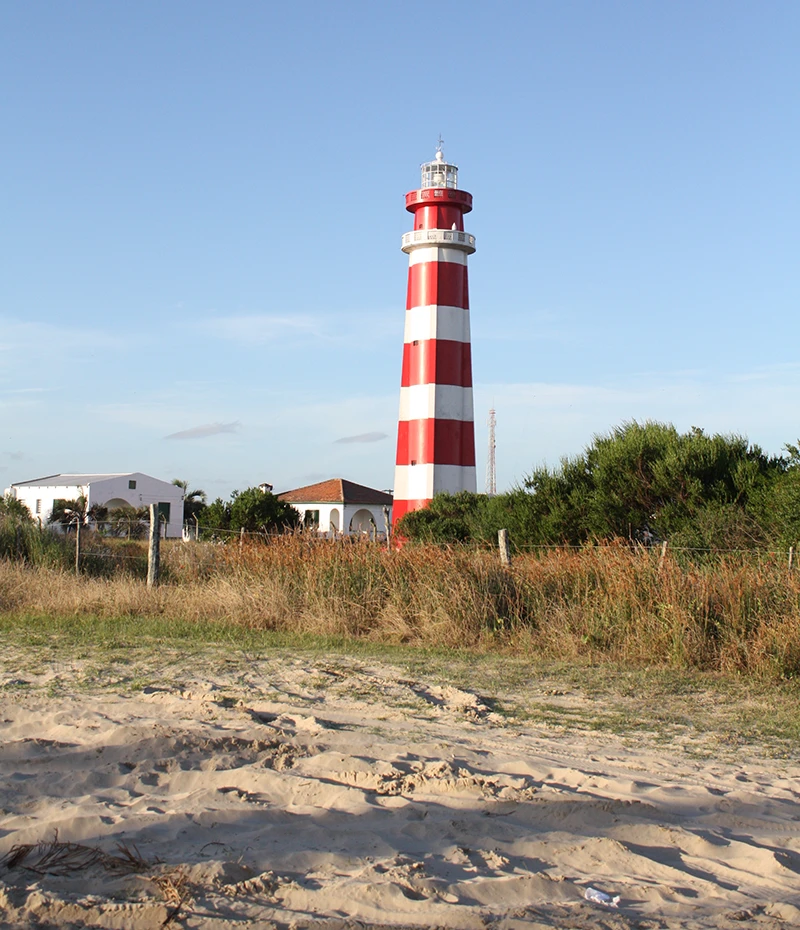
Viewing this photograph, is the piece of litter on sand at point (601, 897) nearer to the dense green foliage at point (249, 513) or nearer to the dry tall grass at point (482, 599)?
the dry tall grass at point (482, 599)

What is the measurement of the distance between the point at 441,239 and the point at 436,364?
12.4 feet

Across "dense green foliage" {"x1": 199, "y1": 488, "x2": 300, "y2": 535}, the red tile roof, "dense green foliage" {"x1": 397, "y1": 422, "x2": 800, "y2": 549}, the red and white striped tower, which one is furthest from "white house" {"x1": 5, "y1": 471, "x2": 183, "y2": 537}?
"dense green foliage" {"x1": 397, "y1": 422, "x2": 800, "y2": 549}

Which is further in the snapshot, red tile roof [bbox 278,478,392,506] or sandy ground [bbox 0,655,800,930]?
red tile roof [bbox 278,478,392,506]

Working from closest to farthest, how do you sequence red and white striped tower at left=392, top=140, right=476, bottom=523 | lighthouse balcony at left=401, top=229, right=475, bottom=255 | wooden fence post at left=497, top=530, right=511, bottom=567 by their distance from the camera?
wooden fence post at left=497, top=530, right=511, bottom=567
red and white striped tower at left=392, top=140, right=476, bottom=523
lighthouse balcony at left=401, top=229, right=475, bottom=255

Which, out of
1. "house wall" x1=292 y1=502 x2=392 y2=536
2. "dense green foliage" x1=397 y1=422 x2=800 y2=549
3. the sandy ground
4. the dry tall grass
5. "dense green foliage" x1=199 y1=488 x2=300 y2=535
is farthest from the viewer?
"house wall" x1=292 y1=502 x2=392 y2=536

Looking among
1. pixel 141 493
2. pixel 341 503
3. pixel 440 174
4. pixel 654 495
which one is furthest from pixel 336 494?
pixel 654 495

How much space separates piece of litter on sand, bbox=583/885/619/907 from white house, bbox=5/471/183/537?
53965mm

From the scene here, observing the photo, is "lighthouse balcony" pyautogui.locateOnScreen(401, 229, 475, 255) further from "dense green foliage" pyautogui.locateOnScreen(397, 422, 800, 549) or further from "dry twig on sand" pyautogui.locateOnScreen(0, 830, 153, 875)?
"dry twig on sand" pyautogui.locateOnScreen(0, 830, 153, 875)

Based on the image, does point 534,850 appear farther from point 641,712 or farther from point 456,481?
point 456,481

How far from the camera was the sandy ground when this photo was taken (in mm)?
3432

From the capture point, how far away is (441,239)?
2766 centimetres

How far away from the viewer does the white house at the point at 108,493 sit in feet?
186

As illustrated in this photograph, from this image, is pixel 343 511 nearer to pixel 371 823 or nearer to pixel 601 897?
pixel 371 823

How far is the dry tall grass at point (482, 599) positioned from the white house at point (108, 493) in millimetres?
43384
